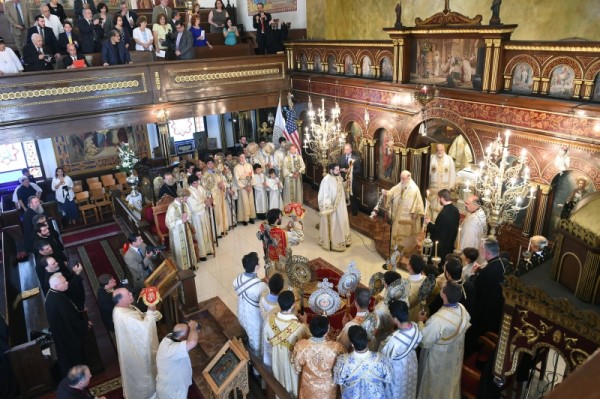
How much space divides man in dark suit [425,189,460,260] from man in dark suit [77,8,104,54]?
10972mm

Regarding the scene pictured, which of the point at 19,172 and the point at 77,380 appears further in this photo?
the point at 19,172

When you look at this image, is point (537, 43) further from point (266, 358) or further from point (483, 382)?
point (266, 358)

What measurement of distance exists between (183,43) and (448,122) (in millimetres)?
8260

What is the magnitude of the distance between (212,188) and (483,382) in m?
8.15

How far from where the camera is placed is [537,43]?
8031mm

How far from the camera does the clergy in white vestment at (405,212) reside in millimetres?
10133

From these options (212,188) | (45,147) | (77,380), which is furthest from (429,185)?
(45,147)

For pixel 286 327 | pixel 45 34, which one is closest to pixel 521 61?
pixel 286 327

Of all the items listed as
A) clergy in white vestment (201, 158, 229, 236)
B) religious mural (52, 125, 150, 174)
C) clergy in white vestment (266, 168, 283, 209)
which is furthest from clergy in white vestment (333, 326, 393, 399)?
religious mural (52, 125, 150, 174)

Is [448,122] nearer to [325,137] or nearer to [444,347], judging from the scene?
[325,137]

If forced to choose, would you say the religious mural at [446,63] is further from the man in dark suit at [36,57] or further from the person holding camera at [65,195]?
the person holding camera at [65,195]

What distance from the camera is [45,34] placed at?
1248 centimetres

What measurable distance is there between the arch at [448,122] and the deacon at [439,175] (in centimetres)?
87

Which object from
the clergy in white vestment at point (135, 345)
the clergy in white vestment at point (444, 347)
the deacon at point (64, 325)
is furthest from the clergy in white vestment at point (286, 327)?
the deacon at point (64, 325)
